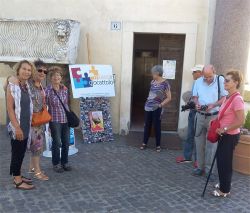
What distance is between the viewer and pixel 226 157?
4.27 m

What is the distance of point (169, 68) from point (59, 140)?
11.2 feet

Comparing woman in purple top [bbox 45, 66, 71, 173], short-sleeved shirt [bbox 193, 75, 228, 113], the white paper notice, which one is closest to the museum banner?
the white paper notice

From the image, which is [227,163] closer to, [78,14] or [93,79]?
[93,79]

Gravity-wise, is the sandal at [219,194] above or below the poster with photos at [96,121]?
below

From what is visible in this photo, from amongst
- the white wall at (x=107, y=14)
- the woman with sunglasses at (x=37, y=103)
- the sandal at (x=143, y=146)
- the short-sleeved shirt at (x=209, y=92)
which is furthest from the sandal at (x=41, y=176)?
the white wall at (x=107, y=14)

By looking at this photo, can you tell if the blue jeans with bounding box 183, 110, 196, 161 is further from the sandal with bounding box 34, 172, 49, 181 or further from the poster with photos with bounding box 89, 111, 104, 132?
the sandal with bounding box 34, 172, 49, 181

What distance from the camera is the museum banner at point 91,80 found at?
6676 millimetres

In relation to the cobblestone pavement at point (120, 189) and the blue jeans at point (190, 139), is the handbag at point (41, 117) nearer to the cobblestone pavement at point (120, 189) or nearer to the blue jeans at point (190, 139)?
the cobblestone pavement at point (120, 189)

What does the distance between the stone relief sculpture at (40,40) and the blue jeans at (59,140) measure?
2.13 meters

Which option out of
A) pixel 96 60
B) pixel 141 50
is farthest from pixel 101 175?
pixel 141 50

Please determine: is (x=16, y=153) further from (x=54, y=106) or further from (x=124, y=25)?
(x=124, y=25)

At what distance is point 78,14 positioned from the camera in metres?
7.22

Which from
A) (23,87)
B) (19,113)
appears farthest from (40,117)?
(23,87)

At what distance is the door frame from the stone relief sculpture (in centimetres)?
107
